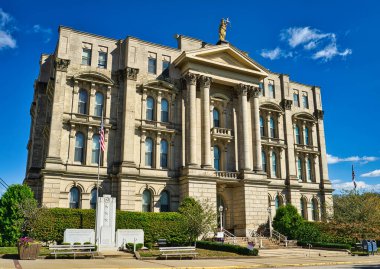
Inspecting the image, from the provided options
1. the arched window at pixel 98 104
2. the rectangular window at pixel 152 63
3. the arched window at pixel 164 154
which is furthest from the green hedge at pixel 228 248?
the rectangular window at pixel 152 63

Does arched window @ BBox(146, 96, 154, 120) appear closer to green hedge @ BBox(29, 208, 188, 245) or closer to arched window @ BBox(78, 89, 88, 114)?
arched window @ BBox(78, 89, 88, 114)

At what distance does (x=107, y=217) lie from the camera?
31.8 metres

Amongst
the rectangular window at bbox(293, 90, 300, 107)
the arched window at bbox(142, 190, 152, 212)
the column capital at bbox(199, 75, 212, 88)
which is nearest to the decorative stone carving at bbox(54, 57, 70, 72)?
the column capital at bbox(199, 75, 212, 88)

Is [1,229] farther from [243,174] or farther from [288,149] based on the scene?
[288,149]

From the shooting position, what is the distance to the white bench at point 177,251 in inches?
998

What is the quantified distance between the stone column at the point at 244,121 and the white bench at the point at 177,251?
1814cm

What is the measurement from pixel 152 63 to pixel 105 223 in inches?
794

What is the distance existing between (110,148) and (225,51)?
18201 millimetres

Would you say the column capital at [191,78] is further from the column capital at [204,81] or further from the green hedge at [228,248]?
the green hedge at [228,248]

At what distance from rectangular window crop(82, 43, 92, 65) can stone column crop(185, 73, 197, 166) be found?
36.0ft

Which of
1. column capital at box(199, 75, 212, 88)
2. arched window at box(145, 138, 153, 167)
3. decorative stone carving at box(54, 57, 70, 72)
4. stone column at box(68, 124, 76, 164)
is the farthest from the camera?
column capital at box(199, 75, 212, 88)

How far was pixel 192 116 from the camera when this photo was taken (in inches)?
1657

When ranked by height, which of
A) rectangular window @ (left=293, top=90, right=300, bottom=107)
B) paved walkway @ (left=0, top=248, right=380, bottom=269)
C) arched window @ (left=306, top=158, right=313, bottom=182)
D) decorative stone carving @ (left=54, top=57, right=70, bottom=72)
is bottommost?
paved walkway @ (left=0, top=248, right=380, bottom=269)

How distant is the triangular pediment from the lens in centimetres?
4341
